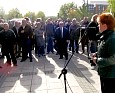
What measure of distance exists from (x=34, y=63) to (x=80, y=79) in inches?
158

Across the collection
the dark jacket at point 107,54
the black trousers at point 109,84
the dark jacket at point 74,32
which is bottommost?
the dark jacket at point 74,32

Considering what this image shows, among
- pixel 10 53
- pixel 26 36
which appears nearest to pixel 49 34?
pixel 26 36

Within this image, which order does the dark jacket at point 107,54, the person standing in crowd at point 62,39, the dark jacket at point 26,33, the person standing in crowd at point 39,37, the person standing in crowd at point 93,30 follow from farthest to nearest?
the person standing in crowd at point 39,37
the person standing in crowd at point 62,39
the dark jacket at point 26,33
the person standing in crowd at point 93,30
the dark jacket at point 107,54

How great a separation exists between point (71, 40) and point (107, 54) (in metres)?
11.1

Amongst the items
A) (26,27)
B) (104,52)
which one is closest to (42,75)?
(26,27)

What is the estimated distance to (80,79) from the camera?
30.0 feet

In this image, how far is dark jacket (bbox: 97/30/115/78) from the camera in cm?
439

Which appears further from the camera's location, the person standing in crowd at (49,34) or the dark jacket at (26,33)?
the person standing in crowd at (49,34)

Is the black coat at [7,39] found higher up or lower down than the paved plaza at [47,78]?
higher up

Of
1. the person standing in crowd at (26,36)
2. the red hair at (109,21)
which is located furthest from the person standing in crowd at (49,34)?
the red hair at (109,21)

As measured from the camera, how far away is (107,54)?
14.5 ft

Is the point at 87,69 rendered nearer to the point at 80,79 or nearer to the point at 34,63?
the point at 80,79

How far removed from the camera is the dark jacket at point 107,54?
4387mm

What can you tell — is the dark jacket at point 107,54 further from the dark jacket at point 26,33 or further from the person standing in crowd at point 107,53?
the dark jacket at point 26,33
